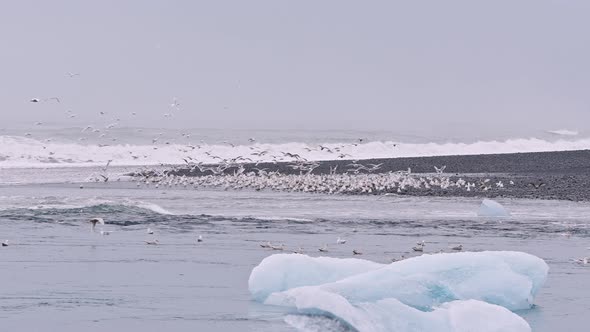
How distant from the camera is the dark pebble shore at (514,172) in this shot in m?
45.5

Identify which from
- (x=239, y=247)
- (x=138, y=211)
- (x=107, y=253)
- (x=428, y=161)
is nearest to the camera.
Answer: (x=107, y=253)

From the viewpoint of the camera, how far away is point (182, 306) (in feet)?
48.8

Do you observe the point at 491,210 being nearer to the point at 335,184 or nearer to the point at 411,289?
the point at 335,184

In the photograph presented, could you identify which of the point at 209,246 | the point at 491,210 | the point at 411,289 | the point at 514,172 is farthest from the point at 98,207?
the point at 514,172

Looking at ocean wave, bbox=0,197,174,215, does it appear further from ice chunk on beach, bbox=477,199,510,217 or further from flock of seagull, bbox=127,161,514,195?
flock of seagull, bbox=127,161,514,195

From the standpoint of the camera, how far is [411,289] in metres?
13.6

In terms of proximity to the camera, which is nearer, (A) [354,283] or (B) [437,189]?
(A) [354,283]

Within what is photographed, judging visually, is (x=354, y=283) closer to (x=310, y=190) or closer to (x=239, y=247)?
(x=239, y=247)

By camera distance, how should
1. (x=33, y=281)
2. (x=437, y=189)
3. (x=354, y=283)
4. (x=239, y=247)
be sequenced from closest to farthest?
(x=354, y=283) < (x=33, y=281) < (x=239, y=247) < (x=437, y=189)

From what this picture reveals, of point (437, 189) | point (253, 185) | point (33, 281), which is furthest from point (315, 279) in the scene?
point (253, 185)

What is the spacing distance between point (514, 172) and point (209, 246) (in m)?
44.9

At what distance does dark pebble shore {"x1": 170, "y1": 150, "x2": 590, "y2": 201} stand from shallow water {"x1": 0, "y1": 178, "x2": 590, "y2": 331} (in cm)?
383

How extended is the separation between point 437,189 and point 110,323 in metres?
35.3

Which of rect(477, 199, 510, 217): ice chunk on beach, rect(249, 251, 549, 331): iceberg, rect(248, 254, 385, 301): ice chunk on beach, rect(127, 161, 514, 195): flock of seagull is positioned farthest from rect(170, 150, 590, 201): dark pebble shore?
rect(248, 254, 385, 301): ice chunk on beach
